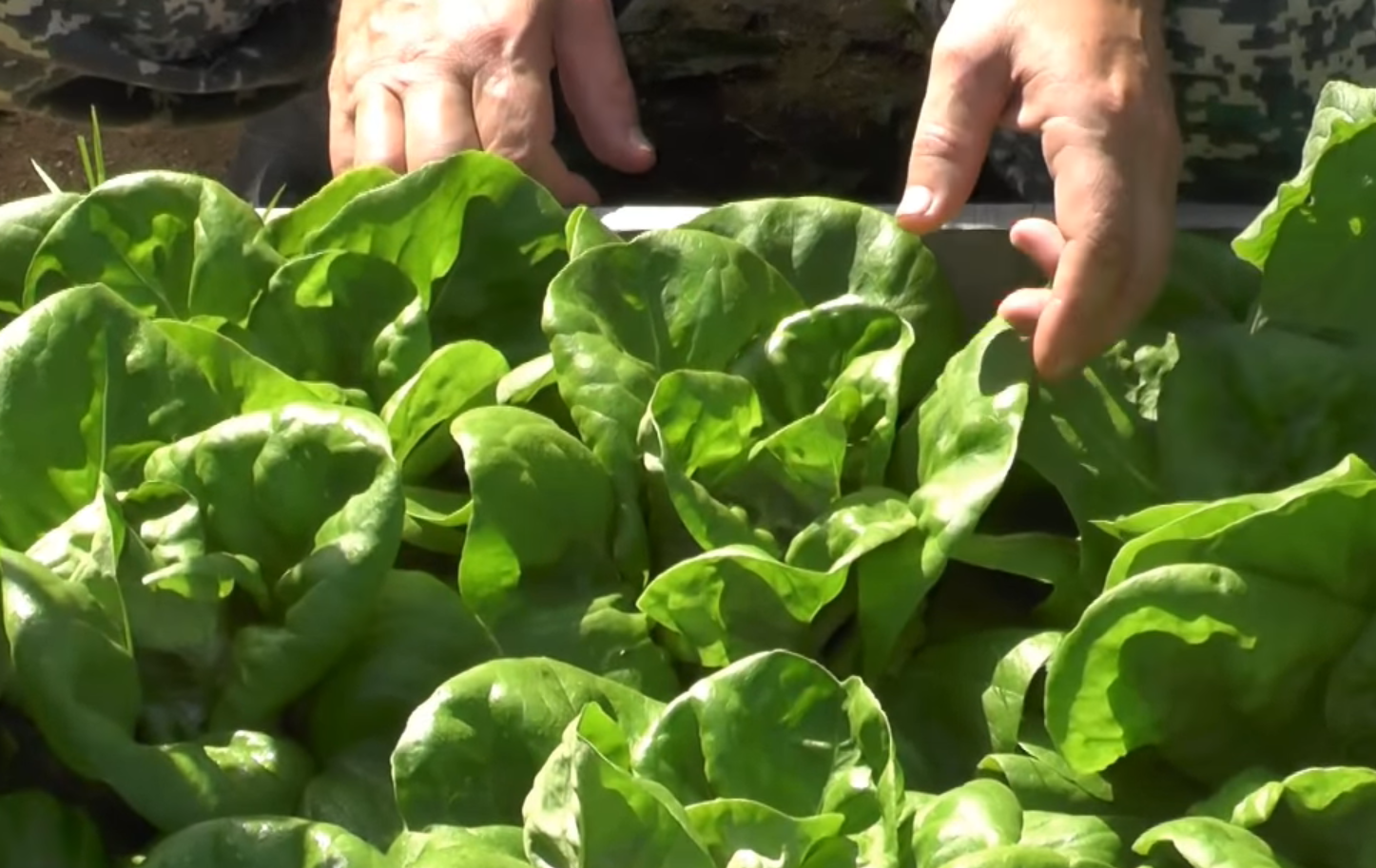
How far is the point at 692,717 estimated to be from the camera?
473mm

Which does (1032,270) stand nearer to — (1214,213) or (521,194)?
(1214,213)

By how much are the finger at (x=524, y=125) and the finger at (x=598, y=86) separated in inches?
1.4

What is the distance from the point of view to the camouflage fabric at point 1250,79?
793mm

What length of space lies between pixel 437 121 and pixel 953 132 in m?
0.20

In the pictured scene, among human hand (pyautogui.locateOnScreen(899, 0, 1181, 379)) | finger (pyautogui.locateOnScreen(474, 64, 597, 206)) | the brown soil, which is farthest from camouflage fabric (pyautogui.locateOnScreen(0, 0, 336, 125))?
human hand (pyautogui.locateOnScreen(899, 0, 1181, 379))

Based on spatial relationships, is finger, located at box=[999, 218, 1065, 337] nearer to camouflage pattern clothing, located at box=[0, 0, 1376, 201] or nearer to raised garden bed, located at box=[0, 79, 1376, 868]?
raised garden bed, located at box=[0, 79, 1376, 868]

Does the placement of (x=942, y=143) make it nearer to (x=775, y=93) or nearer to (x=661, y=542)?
(x=661, y=542)

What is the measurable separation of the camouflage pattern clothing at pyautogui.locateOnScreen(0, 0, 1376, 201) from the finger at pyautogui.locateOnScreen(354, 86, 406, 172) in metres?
0.29

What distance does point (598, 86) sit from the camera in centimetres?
72

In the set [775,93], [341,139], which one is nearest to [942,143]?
[341,139]

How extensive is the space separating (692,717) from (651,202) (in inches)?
20.2

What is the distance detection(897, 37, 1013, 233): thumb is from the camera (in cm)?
60

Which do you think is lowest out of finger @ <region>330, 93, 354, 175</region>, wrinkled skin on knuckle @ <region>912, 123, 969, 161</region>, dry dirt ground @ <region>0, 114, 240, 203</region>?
dry dirt ground @ <region>0, 114, 240, 203</region>

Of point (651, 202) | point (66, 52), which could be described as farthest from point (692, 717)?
point (66, 52)
